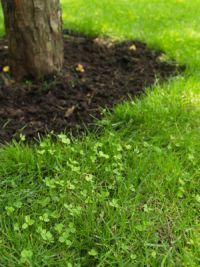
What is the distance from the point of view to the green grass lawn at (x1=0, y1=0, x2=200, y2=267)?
2.28 meters

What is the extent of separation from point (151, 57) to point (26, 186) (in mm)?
2445

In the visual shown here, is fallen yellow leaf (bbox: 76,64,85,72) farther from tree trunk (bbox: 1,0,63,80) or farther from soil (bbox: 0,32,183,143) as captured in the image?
tree trunk (bbox: 1,0,63,80)

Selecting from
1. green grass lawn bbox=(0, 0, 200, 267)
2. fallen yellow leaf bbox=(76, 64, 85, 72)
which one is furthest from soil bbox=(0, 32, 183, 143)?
green grass lawn bbox=(0, 0, 200, 267)

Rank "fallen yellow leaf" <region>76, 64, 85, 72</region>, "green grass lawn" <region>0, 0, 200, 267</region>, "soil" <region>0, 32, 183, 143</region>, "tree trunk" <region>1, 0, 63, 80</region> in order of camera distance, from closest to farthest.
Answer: "green grass lawn" <region>0, 0, 200, 267</region>, "soil" <region>0, 32, 183, 143</region>, "tree trunk" <region>1, 0, 63, 80</region>, "fallen yellow leaf" <region>76, 64, 85, 72</region>

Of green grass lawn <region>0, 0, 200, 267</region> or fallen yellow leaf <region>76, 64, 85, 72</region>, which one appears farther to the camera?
fallen yellow leaf <region>76, 64, 85, 72</region>

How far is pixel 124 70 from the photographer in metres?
4.29

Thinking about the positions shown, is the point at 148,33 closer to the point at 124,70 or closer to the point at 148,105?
the point at 124,70

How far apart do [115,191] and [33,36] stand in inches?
66.4

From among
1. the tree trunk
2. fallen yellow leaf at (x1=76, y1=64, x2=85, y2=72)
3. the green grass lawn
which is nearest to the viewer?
the green grass lawn

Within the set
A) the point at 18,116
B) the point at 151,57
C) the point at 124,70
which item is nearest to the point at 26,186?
the point at 18,116

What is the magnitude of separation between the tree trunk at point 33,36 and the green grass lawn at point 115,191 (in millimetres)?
857

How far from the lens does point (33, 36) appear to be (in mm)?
3641

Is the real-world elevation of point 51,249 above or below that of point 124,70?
below

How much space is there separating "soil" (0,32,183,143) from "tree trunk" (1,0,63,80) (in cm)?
12
